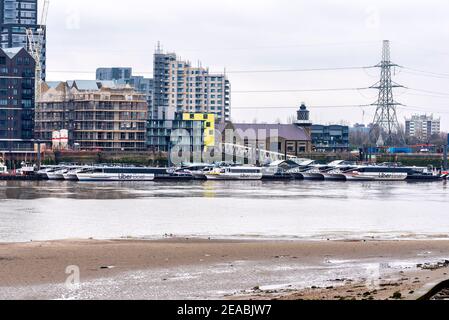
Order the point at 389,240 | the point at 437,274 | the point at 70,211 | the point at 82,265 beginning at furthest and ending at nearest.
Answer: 1. the point at 70,211
2. the point at 389,240
3. the point at 82,265
4. the point at 437,274

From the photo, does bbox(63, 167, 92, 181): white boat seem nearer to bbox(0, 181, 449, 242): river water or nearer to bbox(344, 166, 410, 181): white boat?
bbox(0, 181, 449, 242): river water

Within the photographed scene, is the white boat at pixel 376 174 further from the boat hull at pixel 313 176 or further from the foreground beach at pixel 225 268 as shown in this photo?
the foreground beach at pixel 225 268

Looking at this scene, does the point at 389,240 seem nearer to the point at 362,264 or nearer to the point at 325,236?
the point at 325,236

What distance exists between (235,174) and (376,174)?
29.9 meters

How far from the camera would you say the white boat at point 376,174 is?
171750 mm

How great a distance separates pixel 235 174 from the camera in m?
165

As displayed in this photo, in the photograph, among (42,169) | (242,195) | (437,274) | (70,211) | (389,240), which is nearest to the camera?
(437,274)

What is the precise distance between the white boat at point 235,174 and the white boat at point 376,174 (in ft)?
64.2

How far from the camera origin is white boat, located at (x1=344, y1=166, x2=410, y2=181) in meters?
172

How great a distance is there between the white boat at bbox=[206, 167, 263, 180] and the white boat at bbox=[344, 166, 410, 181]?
64.2 ft

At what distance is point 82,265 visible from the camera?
126ft

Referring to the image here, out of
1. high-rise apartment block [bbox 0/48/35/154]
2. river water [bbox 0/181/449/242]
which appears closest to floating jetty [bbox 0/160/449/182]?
high-rise apartment block [bbox 0/48/35/154]
